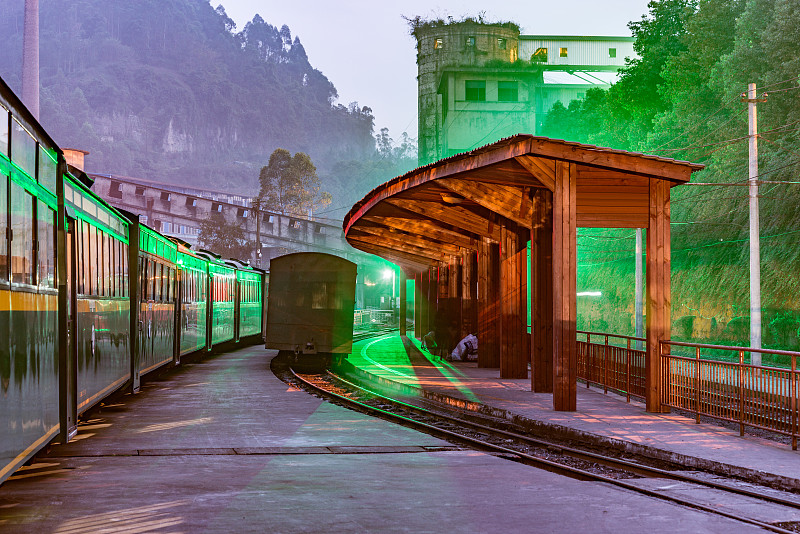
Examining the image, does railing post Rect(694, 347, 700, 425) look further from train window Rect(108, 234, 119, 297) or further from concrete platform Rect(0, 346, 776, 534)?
train window Rect(108, 234, 119, 297)

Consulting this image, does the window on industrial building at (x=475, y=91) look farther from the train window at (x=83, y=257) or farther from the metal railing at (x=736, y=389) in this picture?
the train window at (x=83, y=257)

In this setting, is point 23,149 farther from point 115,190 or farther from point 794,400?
point 115,190

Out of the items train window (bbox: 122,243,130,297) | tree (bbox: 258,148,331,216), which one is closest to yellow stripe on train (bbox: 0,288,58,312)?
train window (bbox: 122,243,130,297)

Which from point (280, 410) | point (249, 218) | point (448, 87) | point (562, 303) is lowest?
point (280, 410)

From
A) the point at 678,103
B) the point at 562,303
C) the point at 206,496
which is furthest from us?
the point at 678,103

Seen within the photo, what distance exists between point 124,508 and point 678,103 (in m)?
39.9

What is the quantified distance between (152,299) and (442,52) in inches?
2983

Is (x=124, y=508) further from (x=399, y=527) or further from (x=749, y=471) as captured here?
(x=749, y=471)

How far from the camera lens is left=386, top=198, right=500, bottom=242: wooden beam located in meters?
20.8

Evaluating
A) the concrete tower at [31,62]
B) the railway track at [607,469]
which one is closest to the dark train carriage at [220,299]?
the concrete tower at [31,62]

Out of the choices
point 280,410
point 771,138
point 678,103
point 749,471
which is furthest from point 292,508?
point 678,103

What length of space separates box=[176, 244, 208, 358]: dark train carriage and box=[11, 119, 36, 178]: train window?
13900 millimetres

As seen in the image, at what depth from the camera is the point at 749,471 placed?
32.4ft

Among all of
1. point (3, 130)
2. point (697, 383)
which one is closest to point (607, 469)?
point (697, 383)
